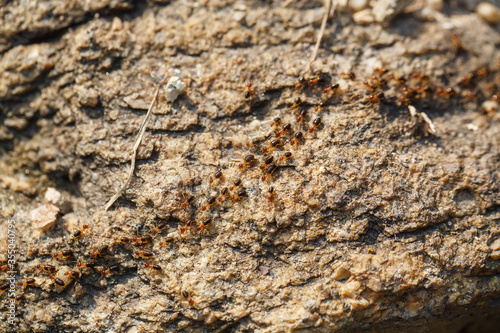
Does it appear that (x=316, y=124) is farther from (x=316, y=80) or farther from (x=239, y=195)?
(x=239, y=195)

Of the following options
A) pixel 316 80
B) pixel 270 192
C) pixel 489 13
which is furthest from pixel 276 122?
pixel 489 13

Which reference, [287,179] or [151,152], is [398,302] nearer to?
[287,179]

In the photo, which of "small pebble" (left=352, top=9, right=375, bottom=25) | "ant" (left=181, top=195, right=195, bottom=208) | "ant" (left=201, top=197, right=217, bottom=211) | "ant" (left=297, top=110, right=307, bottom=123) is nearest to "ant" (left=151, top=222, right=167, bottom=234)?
"ant" (left=181, top=195, right=195, bottom=208)

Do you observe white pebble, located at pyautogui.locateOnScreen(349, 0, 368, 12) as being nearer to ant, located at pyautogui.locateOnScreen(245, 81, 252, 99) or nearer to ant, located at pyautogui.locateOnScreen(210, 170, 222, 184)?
ant, located at pyautogui.locateOnScreen(245, 81, 252, 99)

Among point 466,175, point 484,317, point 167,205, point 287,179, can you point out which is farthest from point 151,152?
point 484,317

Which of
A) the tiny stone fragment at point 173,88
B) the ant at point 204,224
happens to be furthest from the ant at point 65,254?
the tiny stone fragment at point 173,88

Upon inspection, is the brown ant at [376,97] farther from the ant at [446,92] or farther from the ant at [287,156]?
the ant at [287,156]
